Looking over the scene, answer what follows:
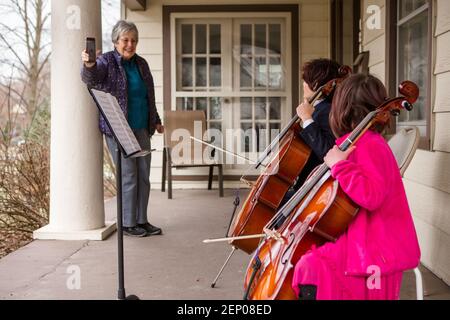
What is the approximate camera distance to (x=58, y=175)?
4160 mm

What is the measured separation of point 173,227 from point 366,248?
2933 millimetres

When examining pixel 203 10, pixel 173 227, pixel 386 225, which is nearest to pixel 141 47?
pixel 203 10

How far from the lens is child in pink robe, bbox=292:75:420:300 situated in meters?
1.81

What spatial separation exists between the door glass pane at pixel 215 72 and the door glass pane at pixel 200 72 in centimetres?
7

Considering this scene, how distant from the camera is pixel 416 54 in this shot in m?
3.63

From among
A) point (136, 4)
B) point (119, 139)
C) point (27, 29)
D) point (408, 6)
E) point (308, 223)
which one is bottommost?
point (308, 223)

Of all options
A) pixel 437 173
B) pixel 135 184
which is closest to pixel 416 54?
pixel 437 173

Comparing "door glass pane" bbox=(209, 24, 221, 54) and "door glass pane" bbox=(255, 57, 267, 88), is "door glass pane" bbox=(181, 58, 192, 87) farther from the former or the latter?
"door glass pane" bbox=(255, 57, 267, 88)

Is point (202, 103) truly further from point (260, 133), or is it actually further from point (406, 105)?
point (406, 105)

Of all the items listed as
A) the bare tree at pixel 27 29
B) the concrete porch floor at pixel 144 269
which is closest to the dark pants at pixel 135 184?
the concrete porch floor at pixel 144 269

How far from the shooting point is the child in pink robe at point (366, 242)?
181 centimetres

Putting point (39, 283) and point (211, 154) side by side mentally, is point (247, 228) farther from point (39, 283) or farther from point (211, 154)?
point (211, 154)

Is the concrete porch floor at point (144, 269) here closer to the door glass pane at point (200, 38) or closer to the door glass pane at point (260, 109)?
the door glass pane at point (260, 109)

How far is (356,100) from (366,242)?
1.53ft
